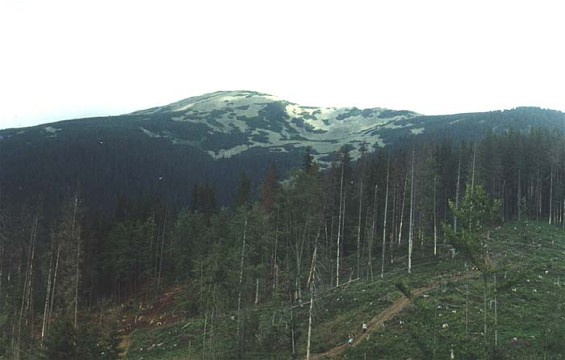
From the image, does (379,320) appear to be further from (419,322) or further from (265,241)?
(265,241)

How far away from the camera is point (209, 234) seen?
66750mm

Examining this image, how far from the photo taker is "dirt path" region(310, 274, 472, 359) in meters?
32.8

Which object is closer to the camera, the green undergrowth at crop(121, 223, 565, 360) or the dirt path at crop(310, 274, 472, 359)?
the green undergrowth at crop(121, 223, 565, 360)

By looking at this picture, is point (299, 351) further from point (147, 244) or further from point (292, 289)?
point (147, 244)

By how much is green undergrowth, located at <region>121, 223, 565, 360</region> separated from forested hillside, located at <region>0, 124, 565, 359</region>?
0.85m

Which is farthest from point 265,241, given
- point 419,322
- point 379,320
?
point 419,322

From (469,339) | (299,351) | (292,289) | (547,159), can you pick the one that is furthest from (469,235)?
(547,159)

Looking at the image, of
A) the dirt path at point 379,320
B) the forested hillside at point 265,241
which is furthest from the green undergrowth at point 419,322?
the forested hillside at point 265,241

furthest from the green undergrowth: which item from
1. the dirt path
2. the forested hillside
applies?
the forested hillside

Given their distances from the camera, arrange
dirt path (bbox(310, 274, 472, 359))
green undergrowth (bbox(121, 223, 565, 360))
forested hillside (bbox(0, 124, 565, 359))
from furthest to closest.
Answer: forested hillside (bbox(0, 124, 565, 359)) → dirt path (bbox(310, 274, 472, 359)) → green undergrowth (bbox(121, 223, 565, 360))

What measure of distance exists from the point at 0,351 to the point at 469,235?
35327 mm

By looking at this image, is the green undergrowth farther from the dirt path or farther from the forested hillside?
the forested hillside

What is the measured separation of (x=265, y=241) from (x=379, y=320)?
14.4 metres

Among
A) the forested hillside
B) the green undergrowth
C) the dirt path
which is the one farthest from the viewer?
the forested hillside
